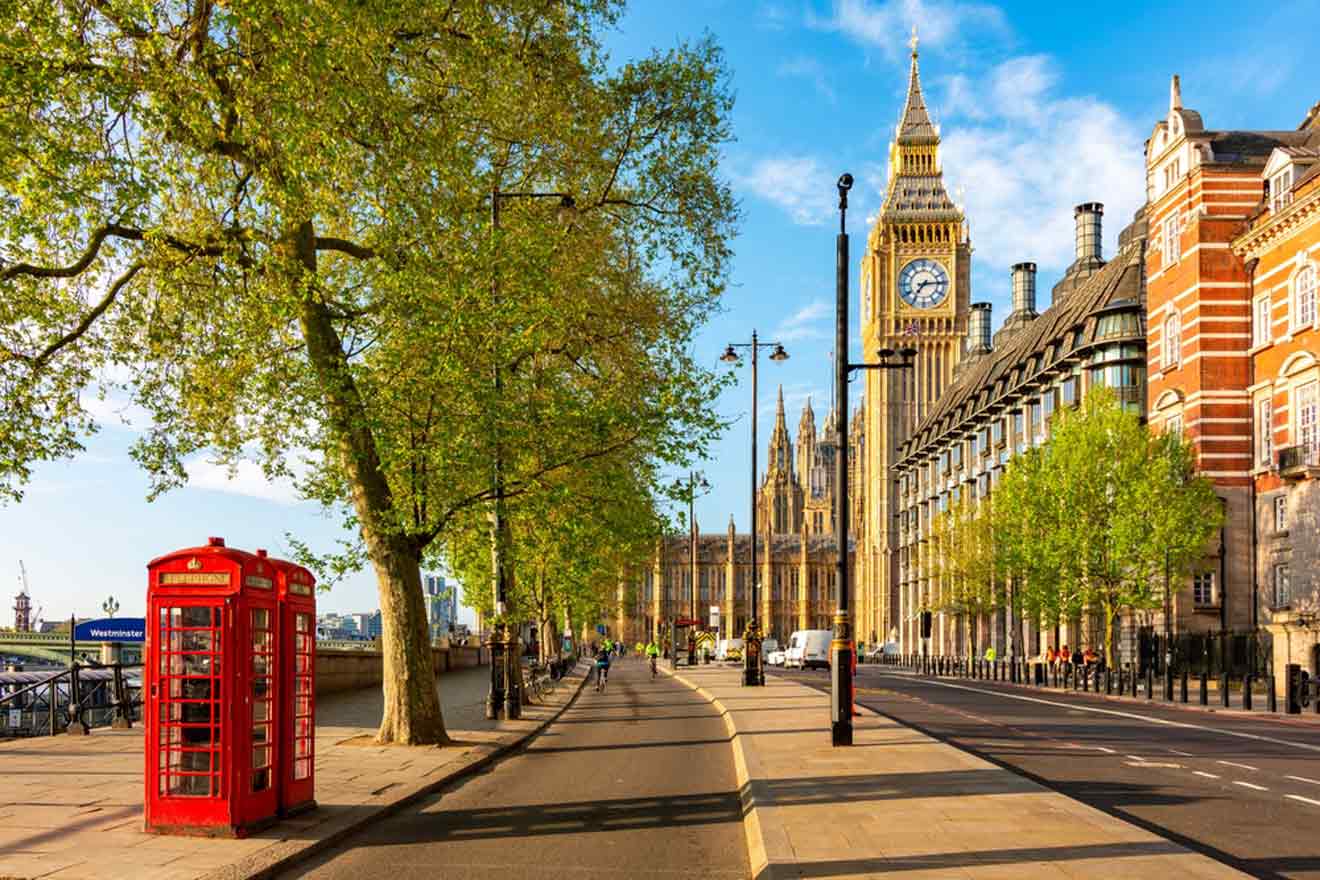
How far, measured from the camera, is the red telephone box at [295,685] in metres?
12.4

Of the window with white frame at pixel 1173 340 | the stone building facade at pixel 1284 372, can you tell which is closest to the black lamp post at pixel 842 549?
the stone building facade at pixel 1284 372

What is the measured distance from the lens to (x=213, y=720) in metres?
11.4

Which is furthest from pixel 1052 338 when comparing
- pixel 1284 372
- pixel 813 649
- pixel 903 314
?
pixel 903 314

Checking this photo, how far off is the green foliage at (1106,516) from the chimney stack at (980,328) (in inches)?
2474

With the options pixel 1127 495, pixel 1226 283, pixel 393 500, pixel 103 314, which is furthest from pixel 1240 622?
pixel 103 314

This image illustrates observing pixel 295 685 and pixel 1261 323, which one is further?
pixel 1261 323

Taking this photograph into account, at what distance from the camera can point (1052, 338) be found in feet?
232

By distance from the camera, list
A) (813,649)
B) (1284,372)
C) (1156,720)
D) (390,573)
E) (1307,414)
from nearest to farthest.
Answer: (390,573) < (1156,720) < (1307,414) < (1284,372) < (813,649)

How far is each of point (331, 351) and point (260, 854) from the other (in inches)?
401

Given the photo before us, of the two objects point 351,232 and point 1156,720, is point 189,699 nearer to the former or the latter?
point 351,232

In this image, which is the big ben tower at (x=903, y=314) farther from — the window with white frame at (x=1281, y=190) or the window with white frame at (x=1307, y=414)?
the window with white frame at (x=1307, y=414)

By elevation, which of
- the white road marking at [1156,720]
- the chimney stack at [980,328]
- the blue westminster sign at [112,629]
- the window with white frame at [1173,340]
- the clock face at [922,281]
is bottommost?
the white road marking at [1156,720]

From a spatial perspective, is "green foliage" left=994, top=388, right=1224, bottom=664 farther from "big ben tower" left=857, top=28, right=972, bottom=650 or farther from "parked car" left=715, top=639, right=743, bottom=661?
"big ben tower" left=857, top=28, right=972, bottom=650

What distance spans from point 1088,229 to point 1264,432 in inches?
1848
